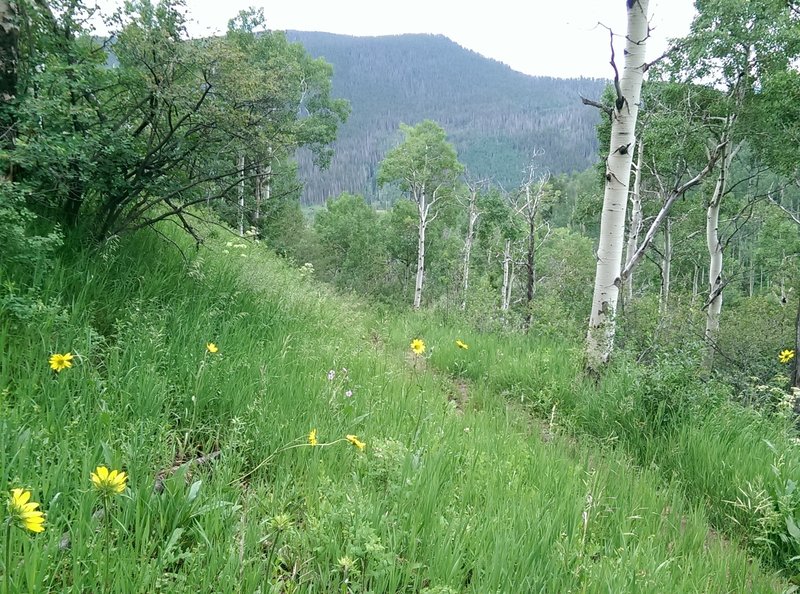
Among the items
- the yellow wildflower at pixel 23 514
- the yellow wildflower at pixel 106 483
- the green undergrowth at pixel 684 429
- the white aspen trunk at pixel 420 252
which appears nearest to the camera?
the yellow wildflower at pixel 23 514

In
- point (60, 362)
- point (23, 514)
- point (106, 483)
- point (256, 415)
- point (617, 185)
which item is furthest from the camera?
point (617, 185)

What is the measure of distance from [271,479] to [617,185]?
4.68 metres

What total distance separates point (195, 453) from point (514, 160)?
195433 mm

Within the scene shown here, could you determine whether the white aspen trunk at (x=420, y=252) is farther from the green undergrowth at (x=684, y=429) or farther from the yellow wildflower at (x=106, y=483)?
the yellow wildflower at (x=106, y=483)

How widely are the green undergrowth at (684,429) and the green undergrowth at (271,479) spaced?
14 cm

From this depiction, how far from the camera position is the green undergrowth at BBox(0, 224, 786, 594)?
4.72 feet

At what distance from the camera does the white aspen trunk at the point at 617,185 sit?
4.83m

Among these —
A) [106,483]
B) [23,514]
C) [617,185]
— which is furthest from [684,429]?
[23,514]

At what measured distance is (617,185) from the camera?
16.3 ft

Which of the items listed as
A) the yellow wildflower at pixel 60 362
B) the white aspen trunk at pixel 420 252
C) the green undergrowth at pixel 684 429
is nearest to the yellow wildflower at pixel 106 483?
the yellow wildflower at pixel 60 362

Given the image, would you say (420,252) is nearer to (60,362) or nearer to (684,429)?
(684,429)

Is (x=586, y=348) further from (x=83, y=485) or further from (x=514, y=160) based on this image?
(x=514, y=160)

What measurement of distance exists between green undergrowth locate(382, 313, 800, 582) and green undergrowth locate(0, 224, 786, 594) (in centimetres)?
14

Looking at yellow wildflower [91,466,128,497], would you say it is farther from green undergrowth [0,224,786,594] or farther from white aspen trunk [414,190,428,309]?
white aspen trunk [414,190,428,309]
